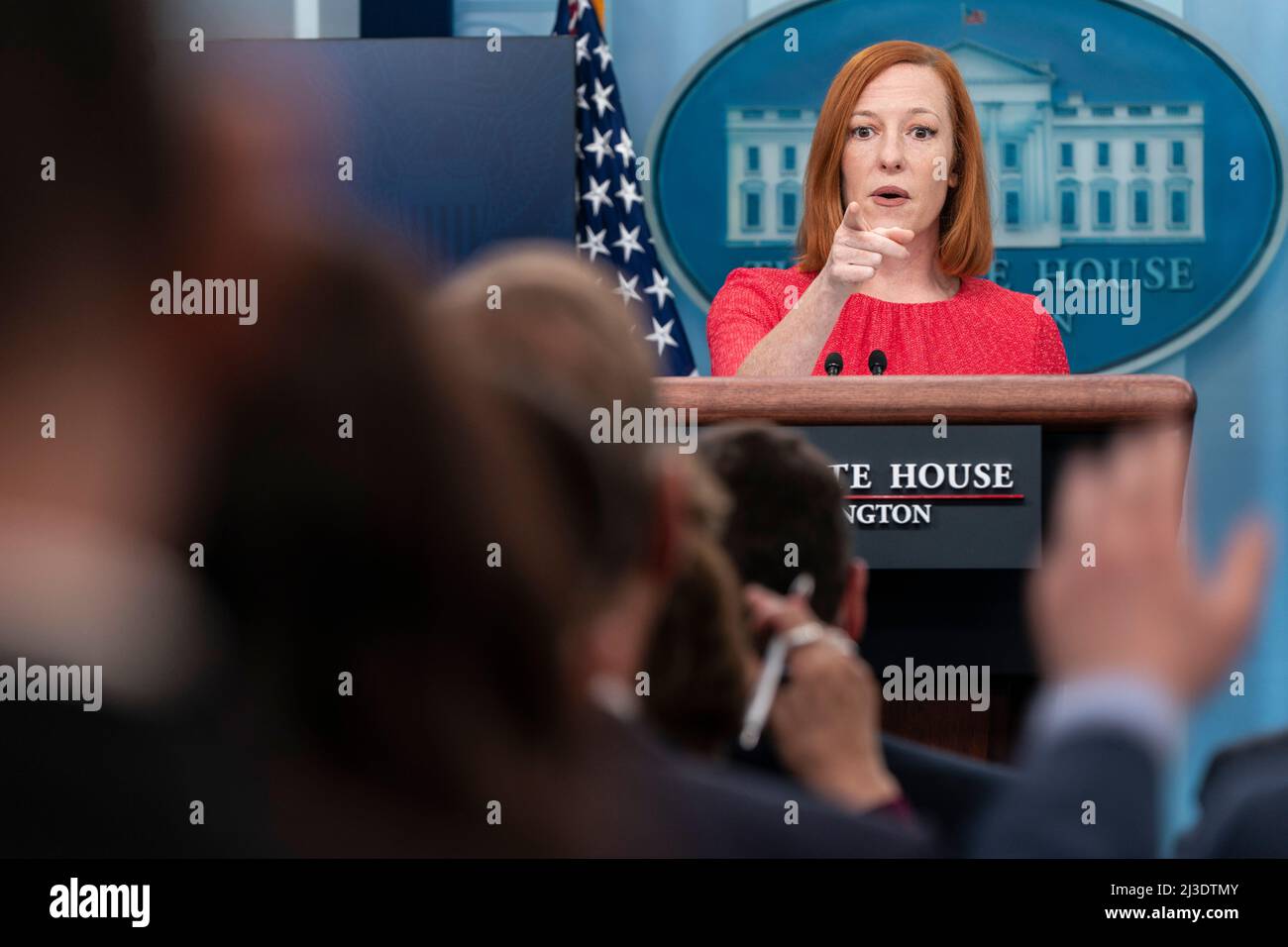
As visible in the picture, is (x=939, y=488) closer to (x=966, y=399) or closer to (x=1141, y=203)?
(x=966, y=399)

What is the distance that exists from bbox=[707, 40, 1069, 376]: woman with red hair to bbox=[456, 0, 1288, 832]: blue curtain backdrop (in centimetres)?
47

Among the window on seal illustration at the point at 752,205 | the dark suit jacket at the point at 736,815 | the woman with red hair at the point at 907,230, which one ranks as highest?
the window on seal illustration at the point at 752,205

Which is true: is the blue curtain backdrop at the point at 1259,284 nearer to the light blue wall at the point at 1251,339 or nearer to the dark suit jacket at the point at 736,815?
the light blue wall at the point at 1251,339

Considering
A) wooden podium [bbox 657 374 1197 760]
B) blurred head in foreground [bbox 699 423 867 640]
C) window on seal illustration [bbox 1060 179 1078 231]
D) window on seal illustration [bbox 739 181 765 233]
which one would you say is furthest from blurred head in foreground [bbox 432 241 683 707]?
window on seal illustration [bbox 1060 179 1078 231]

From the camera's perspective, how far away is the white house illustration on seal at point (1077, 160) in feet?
7.05

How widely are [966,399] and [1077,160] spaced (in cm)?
145

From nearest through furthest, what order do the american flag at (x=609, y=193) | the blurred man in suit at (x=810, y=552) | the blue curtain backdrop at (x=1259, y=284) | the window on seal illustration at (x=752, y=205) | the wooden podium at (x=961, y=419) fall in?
the blurred man in suit at (x=810, y=552) → the wooden podium at (x=961, y=419) → the blue curtain backdrop at (x=1259, y=284) → the american flag at (x=609, y=193) → the window on seal illustration at (x=752, y=205)

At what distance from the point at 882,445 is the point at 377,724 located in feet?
1.74

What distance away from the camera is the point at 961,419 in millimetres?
905

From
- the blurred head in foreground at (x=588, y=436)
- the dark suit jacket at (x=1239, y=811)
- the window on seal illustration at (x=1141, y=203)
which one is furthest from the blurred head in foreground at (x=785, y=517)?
the window on seal illustration at (x=1141, y=203)

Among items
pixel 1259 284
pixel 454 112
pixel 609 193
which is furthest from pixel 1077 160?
pixel 454 112

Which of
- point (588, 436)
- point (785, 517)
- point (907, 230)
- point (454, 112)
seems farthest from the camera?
point (454, 112)

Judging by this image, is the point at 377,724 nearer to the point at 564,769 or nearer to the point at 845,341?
the point at 564,769
